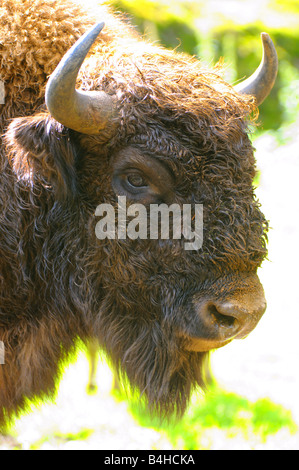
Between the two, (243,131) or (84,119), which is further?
(243,131)

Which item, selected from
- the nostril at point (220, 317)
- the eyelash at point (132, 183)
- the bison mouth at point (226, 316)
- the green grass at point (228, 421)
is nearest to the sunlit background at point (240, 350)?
the green grass at point (228, 421)

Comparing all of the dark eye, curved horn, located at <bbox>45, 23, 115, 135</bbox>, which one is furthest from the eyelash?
curved horn, located at <bbox>45, 23, 115, 135</bbox>

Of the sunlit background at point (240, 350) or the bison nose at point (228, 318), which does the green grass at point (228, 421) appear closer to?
the sunlit background at point (240, 350)

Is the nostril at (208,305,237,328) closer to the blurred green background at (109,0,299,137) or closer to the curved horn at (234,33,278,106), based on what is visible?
the curved horn at (234,33,278,106)

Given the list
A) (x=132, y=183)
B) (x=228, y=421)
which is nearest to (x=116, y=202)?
(x=132, y=183)

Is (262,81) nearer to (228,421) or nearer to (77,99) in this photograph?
(77,99)

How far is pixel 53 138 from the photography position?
119 inches

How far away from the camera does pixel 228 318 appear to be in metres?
3.00

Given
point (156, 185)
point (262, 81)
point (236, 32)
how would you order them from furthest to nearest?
point (236, 32)
point (262, 81)
point (156, 185)

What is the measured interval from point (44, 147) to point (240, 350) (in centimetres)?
729

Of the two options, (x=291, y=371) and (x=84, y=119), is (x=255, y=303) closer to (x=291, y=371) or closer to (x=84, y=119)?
(x=84, y=119)

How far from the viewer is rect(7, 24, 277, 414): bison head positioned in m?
2.96

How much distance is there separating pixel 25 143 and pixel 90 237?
0.65 meters
